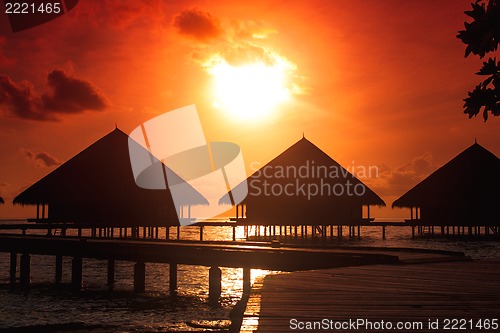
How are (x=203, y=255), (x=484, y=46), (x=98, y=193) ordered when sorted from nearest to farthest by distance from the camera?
(x=484, y=46) → (x=203, y=255) → (x=98, y=193)

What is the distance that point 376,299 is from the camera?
5.35 metres

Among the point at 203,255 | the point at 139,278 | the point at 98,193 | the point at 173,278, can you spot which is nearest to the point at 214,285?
the point at 203,255

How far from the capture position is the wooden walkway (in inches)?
171

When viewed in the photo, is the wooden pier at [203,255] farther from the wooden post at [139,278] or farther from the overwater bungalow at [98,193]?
the overwater bungalow at [98,193]

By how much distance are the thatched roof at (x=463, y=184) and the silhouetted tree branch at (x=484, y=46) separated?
4183 centimetres

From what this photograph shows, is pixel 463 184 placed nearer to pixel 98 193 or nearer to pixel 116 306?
pixel 98 193

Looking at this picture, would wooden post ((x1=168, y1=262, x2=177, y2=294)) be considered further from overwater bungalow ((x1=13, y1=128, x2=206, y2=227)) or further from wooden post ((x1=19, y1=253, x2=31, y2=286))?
overwater bungalow ((x1=13, y1=128, x2=206, y2=227))

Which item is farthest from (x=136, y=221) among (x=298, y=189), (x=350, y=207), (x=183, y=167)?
(x=350, y=207)

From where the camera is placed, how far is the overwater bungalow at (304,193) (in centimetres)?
3912

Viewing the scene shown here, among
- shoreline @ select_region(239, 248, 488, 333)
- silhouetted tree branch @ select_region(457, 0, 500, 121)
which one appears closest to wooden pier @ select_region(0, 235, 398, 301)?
shoreline @ select_region(239, 248, 488, 333)

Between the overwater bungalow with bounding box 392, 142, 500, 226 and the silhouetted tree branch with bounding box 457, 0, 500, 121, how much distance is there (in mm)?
41849

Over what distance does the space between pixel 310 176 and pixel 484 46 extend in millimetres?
36915

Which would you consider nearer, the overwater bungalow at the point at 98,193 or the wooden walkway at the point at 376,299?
the wooden walkway at the point at 376,299

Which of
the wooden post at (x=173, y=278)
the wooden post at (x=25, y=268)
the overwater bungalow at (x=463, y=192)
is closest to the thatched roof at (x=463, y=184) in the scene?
the overwater bungalow at (x=463, y=192)
